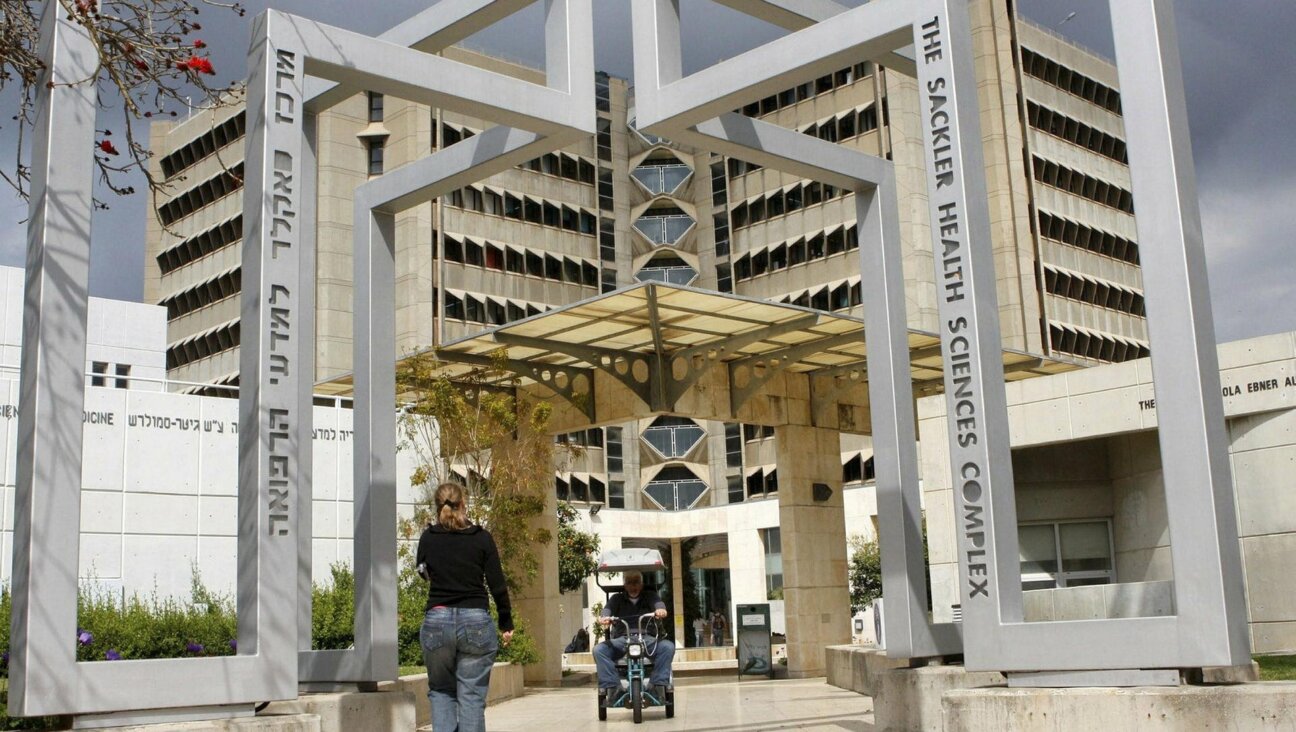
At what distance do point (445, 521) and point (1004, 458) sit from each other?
120 inches

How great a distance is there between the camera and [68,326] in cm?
700

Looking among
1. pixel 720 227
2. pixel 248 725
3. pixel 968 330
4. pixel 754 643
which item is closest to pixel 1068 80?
pixel 720 227

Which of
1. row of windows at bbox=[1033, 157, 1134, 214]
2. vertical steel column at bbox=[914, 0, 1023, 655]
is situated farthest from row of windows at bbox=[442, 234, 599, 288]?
vertical steel column at bbox=[914, 0, 1023, 655]

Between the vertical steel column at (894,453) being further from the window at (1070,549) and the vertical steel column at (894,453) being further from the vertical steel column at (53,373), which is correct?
the window at (1070,549)

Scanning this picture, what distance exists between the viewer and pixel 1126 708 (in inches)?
261

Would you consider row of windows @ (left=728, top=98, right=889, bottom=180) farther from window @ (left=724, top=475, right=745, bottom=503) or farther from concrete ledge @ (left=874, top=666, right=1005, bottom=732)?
concrete ledge @ (left=874, top=666, right=1005, bottom=732)

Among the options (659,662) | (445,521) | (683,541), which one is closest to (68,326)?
(445,521)

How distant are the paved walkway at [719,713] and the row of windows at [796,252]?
40.9m

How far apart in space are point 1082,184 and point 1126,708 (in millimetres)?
58289

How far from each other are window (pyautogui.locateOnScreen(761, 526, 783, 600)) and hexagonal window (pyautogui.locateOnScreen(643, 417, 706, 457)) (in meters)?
6.32

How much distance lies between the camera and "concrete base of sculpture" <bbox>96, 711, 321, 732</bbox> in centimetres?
688

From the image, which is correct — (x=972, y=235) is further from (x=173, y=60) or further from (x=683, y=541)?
(x=683, y=541)

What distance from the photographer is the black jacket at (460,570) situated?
764 centimetres

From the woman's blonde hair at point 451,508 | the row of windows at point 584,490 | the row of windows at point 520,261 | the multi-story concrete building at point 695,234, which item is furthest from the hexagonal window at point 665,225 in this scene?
the woman's blonde hair at point 451,508
